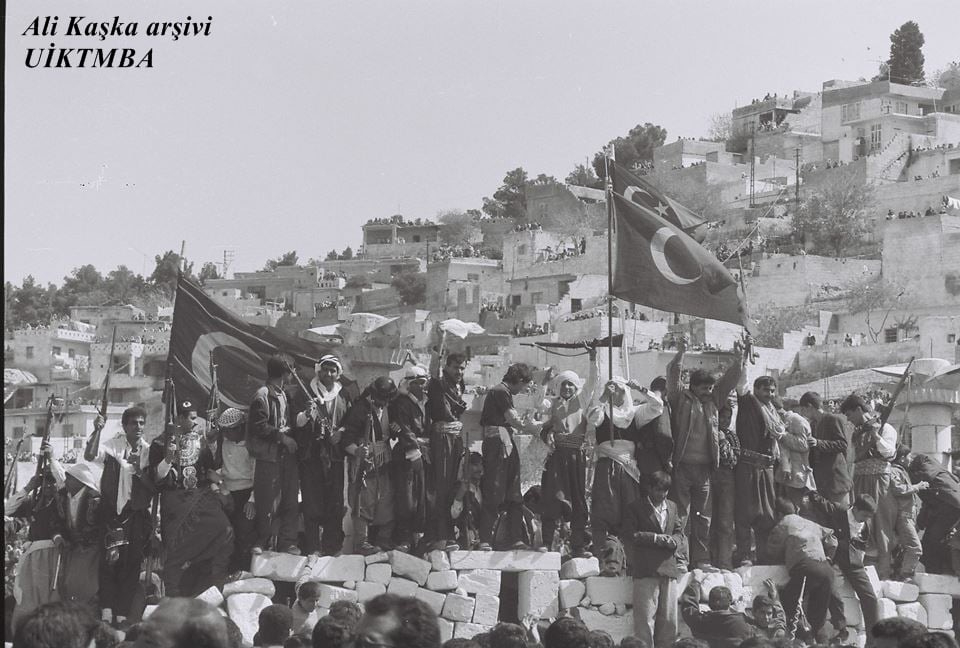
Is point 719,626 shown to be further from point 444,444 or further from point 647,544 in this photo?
point 444,444

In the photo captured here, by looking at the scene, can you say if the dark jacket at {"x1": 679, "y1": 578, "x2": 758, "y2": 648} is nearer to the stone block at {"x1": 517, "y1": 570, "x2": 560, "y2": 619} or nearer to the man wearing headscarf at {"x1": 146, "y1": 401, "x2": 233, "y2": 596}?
the stone block at {"x1": 517, "y1": 570, "x2": 560, "y2": 619}

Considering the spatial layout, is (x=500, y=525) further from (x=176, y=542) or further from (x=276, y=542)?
(x=176, y=542)

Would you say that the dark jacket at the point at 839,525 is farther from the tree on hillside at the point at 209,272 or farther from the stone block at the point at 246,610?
the tree on hillside at the point at 209,272

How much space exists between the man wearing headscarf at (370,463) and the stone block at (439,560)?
1.22 feet

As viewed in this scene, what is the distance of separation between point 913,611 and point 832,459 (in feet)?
4.60

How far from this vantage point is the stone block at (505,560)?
38.1 feet

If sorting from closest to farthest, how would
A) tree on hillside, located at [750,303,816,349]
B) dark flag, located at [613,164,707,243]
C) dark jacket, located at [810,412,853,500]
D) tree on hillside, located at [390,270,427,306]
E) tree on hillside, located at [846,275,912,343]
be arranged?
dark jacket, located at [810,412,853,500] → dark flag, located at [613,164,707,243] → tree on hillside, located at [750,303,816,349] → tree on hillside, located at [846,275,912,343] → tree on hillside, located at [390,270,427,306]

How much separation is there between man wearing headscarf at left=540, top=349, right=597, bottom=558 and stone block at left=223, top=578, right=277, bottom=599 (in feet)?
6.71

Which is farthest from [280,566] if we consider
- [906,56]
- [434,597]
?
[906,56]

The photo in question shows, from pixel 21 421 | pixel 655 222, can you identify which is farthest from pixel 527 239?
pixel 655 222

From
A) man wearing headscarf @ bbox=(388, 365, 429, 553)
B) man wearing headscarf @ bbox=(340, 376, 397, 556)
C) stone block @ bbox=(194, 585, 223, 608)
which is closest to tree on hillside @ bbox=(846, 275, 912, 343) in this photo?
man wearing headscarf @ bbox=(388, 365, 429, 553)

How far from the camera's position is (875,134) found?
251 ft

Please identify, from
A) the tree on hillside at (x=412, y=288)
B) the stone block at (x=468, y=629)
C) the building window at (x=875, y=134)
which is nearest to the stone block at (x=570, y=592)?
the stone block at (x=468, y=629)

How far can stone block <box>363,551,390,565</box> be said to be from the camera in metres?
11.6
